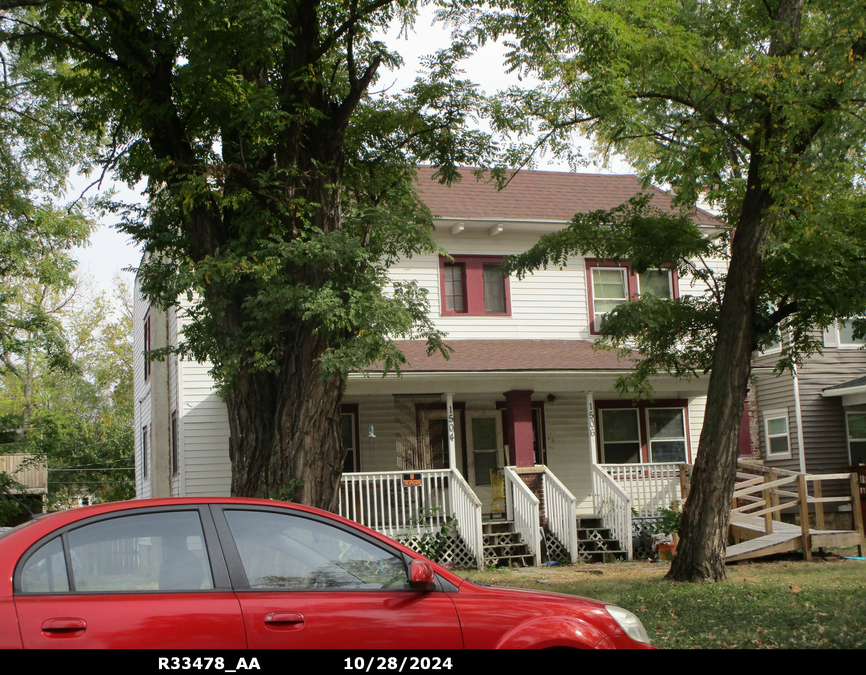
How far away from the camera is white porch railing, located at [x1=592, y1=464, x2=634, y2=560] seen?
15859 millimetres

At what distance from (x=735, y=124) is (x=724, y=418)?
12.6 feet

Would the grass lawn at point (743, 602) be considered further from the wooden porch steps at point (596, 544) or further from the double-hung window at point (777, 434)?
the double-hung window at point (777, 434)

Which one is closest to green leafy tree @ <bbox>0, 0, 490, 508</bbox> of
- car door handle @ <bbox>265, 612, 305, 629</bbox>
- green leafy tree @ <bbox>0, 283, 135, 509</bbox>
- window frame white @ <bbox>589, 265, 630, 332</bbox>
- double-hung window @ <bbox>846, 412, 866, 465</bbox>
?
car door handle @ <bbox>265, 612, 305, 629</bbox>

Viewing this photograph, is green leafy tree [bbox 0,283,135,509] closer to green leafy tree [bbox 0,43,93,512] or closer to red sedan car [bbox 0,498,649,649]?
green leafy tree [bbox 0,43,93,512]

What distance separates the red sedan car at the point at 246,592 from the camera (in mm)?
3871

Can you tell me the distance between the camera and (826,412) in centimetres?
2156

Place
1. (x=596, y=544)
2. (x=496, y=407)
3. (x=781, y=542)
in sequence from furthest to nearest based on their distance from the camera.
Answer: (x=496, y=407)
(x=596, y=544)
(x=781, y=542)

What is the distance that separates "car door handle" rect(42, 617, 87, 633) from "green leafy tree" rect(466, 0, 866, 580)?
863cm

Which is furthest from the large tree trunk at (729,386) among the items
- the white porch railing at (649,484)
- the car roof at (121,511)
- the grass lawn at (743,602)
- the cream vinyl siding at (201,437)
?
the cream vinyl siding at (201,437)

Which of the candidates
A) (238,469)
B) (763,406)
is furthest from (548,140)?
(763,406)

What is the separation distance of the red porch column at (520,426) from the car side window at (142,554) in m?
12.8

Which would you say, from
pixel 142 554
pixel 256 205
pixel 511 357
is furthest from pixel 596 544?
pixel 142 554

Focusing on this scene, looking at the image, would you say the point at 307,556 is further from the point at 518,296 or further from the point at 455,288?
the point at 518,296
